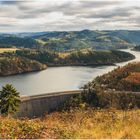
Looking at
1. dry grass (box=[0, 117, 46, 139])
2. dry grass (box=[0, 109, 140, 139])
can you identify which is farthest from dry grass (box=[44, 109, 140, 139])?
dry grass (box=[0, 117, 46, 139])

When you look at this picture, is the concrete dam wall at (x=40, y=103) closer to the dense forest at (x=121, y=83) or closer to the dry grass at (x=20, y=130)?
the dense forest at (x=121, y=83)

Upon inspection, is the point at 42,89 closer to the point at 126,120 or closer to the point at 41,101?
the point at 41,101

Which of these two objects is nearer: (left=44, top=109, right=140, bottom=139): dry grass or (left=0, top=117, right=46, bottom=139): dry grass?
(left=0, top=117, right=46, bottom=139): dry grass

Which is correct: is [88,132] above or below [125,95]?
above

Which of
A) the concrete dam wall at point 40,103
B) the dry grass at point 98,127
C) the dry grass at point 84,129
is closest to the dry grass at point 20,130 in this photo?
the dry grass at point 84,129

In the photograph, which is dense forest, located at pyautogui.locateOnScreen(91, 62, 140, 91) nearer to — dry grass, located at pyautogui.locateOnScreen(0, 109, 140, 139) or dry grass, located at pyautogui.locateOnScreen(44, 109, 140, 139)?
dry grass, located at pyautogui.locateOnScreen(44, 109, 140, 139)

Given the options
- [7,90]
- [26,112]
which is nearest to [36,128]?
[7,90]

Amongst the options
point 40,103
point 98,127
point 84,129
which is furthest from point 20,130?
point 40,103

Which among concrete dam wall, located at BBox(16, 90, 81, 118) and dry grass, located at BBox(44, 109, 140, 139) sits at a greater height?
dry grass, located at BBox(44, 109, 140, 139)
